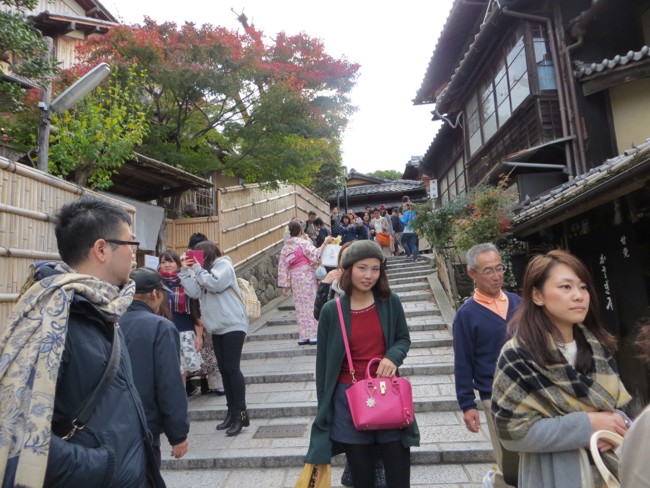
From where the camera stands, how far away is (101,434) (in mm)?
1597

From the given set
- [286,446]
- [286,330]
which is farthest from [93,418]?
[286,330]

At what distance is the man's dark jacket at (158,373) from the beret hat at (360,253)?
126 cm

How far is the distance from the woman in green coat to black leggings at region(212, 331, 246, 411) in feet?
6.69

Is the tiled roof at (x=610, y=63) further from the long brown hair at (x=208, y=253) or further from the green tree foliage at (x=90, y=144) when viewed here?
the green tree foliage at (x=90, y=144)

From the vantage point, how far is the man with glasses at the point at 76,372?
1368 millimetres

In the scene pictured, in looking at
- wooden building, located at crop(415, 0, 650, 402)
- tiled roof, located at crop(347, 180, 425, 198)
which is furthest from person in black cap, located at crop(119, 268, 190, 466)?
tiled roof, located at crop(347, 180, 425, 198)

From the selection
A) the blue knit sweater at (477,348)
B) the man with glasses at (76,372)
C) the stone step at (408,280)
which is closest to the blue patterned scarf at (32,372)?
the man with glasses at (76,372)

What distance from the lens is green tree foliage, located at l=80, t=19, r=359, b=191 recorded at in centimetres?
990

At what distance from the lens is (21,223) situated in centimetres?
490

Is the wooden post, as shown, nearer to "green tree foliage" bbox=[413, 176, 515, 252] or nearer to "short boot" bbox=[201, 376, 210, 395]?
"short boot" bbox=[201, 376, 210, 395]

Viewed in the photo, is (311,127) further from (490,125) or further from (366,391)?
(366,391)

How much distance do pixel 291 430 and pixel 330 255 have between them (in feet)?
9.94

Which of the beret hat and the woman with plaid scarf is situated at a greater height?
the beret hat

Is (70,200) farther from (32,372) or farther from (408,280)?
(408,280)
